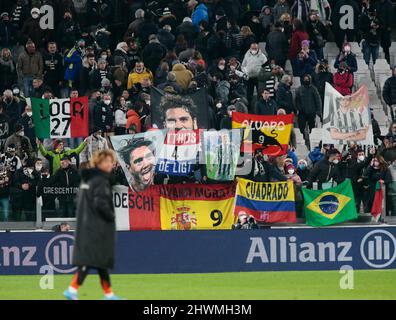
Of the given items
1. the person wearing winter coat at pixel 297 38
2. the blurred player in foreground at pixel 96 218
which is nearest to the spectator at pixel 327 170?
the person wearing winter coat at pixel 297 38

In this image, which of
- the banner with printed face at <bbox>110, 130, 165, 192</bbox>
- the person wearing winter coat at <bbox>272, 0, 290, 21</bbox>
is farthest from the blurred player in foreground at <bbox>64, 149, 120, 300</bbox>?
the person wearing winter coat at <bbox>272, 0, 290, 21</bbox>

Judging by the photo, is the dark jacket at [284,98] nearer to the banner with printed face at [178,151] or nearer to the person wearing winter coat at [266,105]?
the person wearing winter coat at [266,105]

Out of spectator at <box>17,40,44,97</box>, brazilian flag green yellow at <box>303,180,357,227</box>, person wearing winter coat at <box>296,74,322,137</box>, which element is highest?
spectator at <box>17,40,44,97</box>

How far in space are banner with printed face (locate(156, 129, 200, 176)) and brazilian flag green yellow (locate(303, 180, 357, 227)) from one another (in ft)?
7.91

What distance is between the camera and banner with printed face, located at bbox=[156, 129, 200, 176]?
94.2ft

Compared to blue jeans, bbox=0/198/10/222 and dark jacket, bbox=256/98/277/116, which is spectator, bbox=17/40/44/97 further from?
blue jeans, bbox=0/198/10/222

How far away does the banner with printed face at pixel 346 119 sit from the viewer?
29500mm

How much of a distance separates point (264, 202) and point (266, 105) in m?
3.15

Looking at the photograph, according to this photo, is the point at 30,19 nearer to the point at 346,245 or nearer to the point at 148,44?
the point at 148,44

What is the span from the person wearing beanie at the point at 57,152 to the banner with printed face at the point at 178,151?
1724mm

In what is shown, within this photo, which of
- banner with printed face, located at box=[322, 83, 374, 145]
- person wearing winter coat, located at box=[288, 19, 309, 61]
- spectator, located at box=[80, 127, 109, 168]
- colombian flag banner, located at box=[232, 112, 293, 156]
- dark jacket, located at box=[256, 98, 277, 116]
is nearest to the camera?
colombian flag banner, located at box=[232, 112, 293, 156]

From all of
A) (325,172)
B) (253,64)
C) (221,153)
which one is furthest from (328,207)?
(253,64)

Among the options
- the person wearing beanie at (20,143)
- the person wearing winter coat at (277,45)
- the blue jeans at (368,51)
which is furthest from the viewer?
the blue jeans at (368,51)

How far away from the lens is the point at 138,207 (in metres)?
28.8
